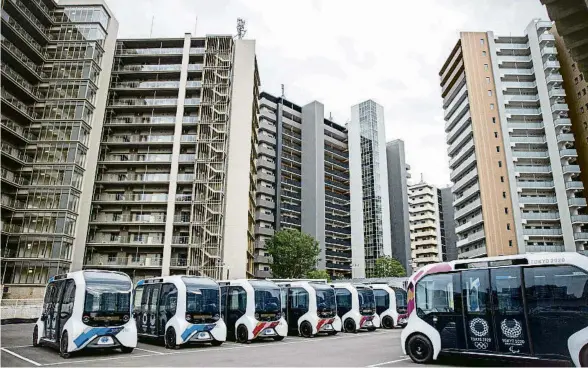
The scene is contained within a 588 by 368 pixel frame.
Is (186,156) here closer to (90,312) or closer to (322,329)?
(322,329)

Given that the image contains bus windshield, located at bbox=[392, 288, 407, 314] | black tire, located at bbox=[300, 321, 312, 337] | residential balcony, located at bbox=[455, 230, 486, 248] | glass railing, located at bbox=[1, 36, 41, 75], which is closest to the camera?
black tire, located at bbox=[300, 321, 312, 337]

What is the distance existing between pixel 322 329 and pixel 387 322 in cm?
861

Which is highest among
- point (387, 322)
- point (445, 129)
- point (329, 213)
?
point (445, 129)

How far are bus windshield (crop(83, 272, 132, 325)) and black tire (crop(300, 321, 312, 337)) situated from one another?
9092 mm

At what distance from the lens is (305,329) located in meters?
19.4

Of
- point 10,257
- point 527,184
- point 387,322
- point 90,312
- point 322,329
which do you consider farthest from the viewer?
point 527,184

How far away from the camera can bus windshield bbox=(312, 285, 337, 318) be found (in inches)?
775

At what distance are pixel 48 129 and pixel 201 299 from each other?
36.1 metres

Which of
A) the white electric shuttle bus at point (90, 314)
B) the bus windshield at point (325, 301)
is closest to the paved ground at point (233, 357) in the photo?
the white electric shuttle bus at point (90, 314)

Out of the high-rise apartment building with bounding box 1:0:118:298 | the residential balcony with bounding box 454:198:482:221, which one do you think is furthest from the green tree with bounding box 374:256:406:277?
the high-rise apartment building with bounding box 1:0:118:298

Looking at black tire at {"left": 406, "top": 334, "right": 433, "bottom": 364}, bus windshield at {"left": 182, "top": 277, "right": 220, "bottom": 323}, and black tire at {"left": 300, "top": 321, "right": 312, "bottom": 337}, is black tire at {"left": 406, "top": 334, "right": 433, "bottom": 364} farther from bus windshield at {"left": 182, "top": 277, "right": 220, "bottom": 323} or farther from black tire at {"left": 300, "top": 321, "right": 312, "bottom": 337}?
black tire at {"left": 300, "top": 321, "right": 312, "bottom": 337}

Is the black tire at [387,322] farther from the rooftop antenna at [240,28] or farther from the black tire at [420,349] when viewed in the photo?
the rooftop antenna at [240,28]

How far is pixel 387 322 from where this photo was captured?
2642 centimetres

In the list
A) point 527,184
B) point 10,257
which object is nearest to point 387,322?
point 10,257
